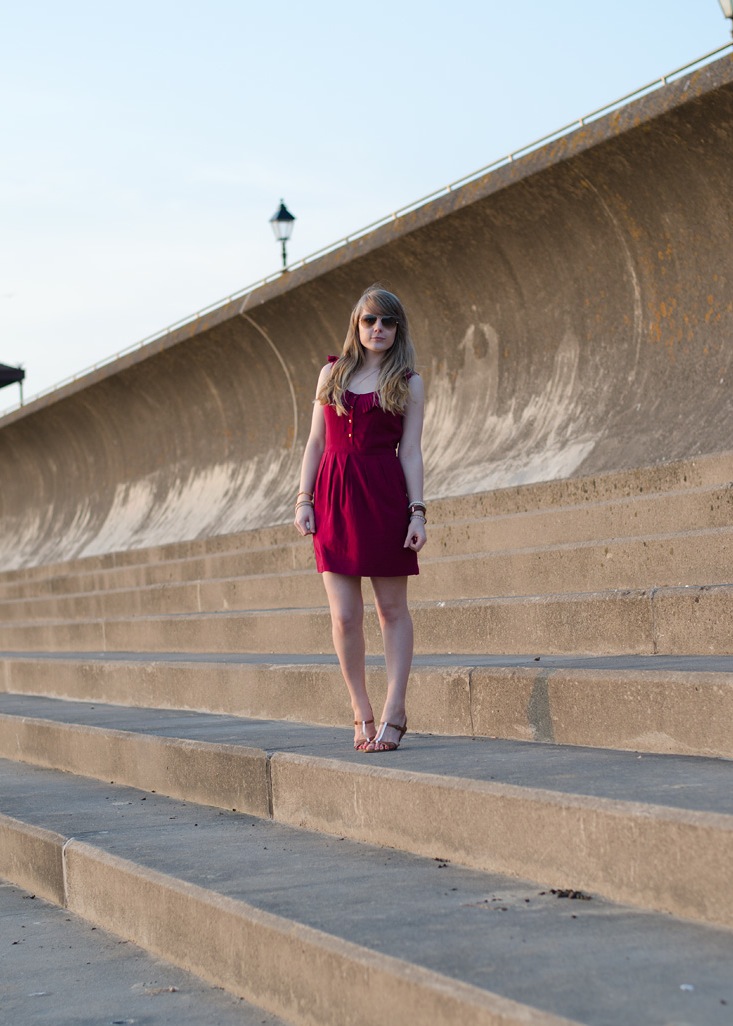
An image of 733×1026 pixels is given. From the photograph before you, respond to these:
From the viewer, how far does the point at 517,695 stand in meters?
4.52

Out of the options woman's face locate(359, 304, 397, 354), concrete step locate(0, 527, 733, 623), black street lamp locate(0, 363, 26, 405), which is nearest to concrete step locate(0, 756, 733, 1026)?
woman's face locate(359, 304, 397, 354)

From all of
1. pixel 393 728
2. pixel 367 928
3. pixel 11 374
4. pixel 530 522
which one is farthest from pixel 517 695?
pixel 11 374

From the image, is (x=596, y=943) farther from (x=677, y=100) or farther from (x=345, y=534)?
(x=677, y=100)

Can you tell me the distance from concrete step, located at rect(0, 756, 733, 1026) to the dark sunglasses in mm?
1566

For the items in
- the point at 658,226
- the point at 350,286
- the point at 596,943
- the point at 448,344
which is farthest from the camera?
the point at 350,286

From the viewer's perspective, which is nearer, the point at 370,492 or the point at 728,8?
the point at 370,492

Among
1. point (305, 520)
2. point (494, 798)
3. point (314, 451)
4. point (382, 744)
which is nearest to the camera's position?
point (494, 798)

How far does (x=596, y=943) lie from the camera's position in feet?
8.95

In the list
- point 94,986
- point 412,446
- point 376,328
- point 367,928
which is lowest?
point 94,986

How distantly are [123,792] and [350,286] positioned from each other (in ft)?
30.4

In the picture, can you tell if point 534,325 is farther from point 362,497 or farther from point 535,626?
point 362,497

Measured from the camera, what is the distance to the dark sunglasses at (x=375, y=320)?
15.5ft

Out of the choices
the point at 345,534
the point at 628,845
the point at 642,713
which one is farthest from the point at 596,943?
the point at 345,534

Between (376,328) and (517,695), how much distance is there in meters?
1.30
